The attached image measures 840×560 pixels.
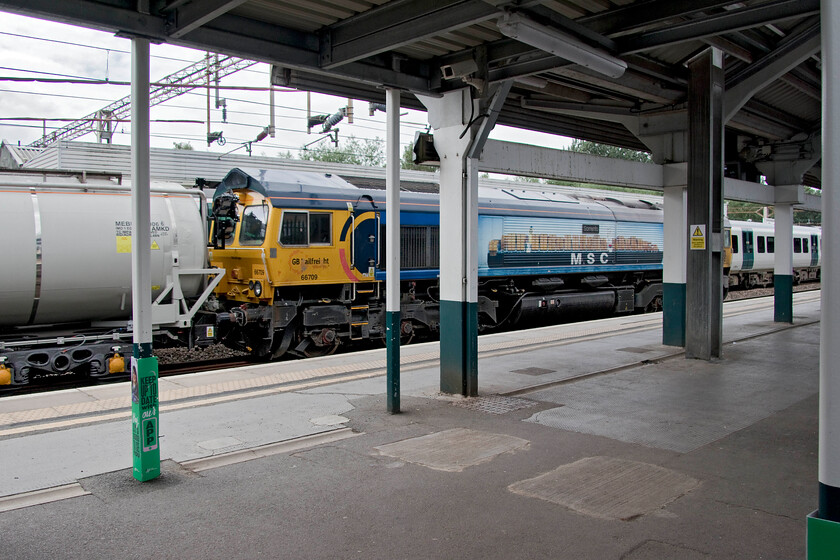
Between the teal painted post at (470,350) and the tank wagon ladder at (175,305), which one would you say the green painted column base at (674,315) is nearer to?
the teal painted post at (470,350)

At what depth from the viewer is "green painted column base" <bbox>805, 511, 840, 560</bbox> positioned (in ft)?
7.91

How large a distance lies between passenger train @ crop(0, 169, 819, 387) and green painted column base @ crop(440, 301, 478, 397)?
4577 millimetres

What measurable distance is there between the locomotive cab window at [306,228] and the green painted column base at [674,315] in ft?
21.0

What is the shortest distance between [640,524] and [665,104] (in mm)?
9688

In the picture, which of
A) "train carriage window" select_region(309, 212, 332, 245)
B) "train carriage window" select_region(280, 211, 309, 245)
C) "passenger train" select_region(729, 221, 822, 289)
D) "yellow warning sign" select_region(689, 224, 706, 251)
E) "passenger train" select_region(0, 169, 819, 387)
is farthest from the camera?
"passenger train" select_region(729, 221, 822, 289)

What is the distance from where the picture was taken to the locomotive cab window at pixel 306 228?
12.1 meters

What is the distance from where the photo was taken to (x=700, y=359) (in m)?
11.0

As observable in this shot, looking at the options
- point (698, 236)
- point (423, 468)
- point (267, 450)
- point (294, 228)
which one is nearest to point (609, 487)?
point (423, 468)

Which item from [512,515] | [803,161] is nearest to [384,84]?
[512,515]

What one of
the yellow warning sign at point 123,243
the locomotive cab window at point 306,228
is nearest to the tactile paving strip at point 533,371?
the locomotive cab window at point 306,228

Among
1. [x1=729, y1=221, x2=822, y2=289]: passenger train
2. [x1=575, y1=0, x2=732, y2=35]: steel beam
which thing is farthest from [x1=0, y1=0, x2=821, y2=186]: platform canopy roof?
[x1=729, y1=221, x2=822, y2=289]: passenger train

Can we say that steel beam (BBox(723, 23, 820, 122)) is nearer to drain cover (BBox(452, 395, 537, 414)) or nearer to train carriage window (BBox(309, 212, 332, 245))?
drain cover (BBox(452, 395, 537, 414))

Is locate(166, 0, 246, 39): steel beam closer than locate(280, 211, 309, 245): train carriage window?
Yes

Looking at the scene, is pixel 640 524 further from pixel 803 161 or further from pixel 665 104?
pixel 803 161
